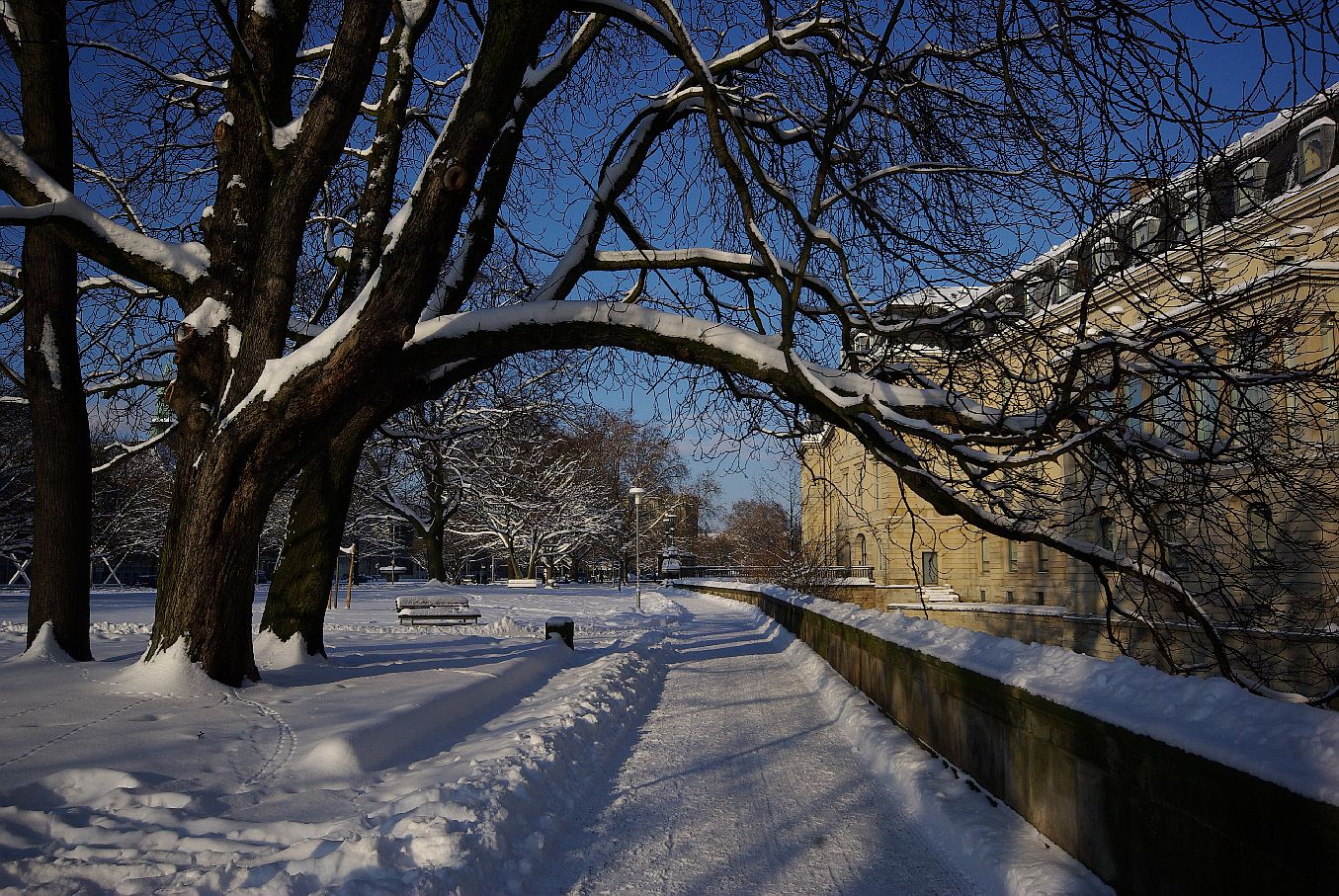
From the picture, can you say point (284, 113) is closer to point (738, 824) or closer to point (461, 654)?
point (461, 654)

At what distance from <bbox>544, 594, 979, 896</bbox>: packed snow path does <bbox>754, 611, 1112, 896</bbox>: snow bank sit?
0.45 ft

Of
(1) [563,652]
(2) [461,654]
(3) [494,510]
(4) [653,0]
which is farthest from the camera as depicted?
(3) [494,510]

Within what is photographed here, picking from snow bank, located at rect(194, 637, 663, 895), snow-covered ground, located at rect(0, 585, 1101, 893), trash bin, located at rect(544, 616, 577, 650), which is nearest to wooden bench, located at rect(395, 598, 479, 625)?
trash bin, located at rect(544, 616, 577, 650)

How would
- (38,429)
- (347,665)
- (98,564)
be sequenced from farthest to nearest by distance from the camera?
(98,564) → (347,665) → (38,429)

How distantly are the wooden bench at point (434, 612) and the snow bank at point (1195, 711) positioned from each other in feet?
46.9

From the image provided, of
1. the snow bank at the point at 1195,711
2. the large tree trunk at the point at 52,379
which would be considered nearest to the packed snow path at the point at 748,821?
the snow bank at the point at 1195,711

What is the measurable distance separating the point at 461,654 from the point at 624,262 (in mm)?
6390

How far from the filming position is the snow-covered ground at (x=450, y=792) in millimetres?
4184

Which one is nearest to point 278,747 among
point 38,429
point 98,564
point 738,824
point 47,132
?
point 738,824

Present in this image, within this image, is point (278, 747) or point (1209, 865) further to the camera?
point (278, 747)

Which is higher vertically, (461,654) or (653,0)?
(653,0)

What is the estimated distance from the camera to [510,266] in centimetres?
1380

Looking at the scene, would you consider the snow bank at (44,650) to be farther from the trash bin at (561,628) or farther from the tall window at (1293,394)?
the tall window at (1293,394)

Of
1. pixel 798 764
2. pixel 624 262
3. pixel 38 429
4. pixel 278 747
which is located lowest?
pixel 798 764
